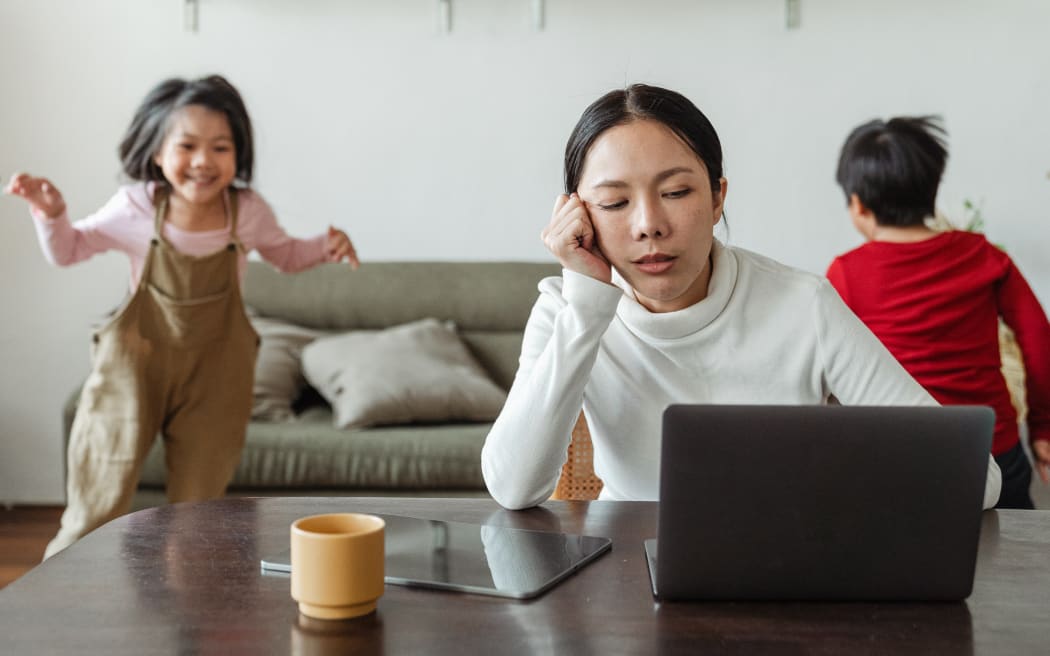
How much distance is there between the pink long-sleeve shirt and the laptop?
1.93 m

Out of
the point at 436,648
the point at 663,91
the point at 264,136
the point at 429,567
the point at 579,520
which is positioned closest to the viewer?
the point at 436,648

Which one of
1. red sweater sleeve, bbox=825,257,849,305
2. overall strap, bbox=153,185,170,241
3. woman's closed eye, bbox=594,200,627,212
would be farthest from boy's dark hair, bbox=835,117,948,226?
overall strap, bbox=153,185,170,241

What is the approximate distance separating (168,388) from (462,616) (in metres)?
1.79

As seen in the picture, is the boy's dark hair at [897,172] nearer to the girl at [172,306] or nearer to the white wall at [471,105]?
the girl at [172,306]

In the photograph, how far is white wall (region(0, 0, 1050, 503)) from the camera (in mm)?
3775

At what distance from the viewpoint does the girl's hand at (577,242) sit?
1.37 meters

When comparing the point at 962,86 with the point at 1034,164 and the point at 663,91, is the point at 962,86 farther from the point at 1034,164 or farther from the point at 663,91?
the point at 663,91

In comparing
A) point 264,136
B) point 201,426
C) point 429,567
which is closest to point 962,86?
point 264,136

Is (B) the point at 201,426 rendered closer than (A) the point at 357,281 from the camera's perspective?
Yes

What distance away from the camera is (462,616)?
0.91 m

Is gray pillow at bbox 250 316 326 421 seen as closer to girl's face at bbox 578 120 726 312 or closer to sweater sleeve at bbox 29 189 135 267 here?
sweater sleeve at bbox 29 189 135 267

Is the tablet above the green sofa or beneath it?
above

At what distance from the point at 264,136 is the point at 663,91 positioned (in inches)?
108

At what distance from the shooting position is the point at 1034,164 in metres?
3.78
